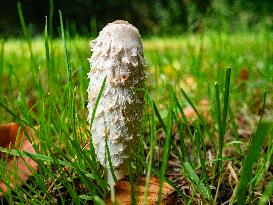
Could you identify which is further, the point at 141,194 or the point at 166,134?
the point at 141,194

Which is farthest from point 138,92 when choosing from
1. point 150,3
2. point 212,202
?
point 150,3

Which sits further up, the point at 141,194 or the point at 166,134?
the point at 166,134

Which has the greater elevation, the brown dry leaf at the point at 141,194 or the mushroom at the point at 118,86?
the mushroom at the point at 118,86

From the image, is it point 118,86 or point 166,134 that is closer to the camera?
point 166,134

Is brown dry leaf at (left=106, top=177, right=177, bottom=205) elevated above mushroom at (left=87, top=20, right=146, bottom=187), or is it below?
below

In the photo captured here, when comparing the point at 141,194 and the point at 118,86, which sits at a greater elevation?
the point at 118,86
